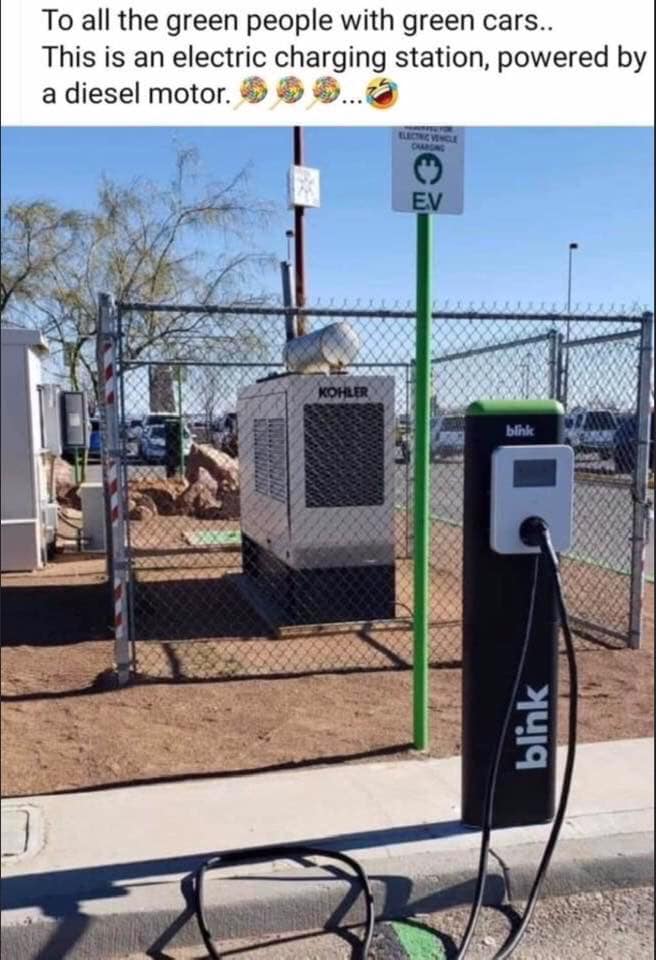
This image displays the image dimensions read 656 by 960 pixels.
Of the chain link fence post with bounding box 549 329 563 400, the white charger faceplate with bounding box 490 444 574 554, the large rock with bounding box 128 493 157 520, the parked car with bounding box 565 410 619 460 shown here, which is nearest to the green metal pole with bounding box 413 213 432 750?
the white charger faceplate with bounding box 490 444 574 554

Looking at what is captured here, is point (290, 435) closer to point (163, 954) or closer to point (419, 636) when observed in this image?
point (419, 636)

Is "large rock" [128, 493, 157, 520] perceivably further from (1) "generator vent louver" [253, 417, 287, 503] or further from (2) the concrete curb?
(2) the concrete curb

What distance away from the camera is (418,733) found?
4.12 metres

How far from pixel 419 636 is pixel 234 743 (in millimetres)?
1135

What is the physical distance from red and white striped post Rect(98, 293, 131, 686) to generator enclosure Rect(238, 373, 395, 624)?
1.54 metres

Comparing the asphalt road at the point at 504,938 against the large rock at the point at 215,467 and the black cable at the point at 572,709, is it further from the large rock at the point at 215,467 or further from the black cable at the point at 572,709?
the large rock at the point at 215,467

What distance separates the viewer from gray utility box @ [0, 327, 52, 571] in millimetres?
8109

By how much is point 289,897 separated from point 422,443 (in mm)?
2044

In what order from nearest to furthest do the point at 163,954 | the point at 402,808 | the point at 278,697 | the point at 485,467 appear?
the point at 163,954 < the point at 485,467 < the point at 402,808 < the point at 278,697

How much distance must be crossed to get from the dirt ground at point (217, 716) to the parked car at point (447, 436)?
382cm

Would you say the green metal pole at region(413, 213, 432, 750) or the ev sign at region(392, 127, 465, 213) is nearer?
the ev sign at region(392, 127, 465, 213)

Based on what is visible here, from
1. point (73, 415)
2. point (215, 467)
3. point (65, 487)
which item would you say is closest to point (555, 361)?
point (73, 415)

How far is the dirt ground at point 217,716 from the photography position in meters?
4.00

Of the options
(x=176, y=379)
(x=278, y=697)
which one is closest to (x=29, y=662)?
(x=278, y=697)
